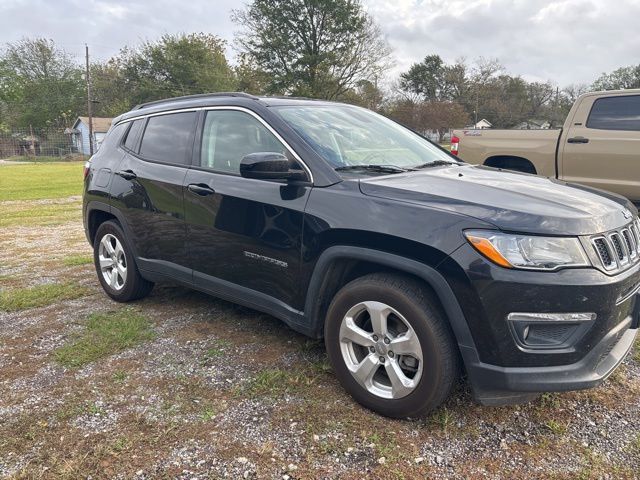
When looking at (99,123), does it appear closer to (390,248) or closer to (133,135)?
(133,135)

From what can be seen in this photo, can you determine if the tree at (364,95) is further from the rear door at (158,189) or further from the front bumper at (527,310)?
the front bumper at (527,310)

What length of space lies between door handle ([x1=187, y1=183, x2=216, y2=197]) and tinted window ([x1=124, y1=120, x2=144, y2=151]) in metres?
1.12

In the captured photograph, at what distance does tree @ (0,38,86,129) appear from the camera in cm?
5897

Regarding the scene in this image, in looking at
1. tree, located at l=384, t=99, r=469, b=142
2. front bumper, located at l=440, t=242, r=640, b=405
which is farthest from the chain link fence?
front bumper, located at l=440, t=242, r=640, b=405

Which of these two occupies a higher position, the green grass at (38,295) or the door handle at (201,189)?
the door handle at (201,189)

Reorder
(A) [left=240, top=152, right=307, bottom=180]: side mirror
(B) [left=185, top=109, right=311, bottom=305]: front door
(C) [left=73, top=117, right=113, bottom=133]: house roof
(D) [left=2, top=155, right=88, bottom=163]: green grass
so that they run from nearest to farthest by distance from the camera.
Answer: (A) [left=240, top=152, right=307, bottom=180]: side mirror → (B) [left=185, top=109, right=311, bottom=305]: front door → (D) [left=2, top=155, right=88, bottom=163]: green grass → (C) [left=73, top=117, right=113, bottom=133]: house roof

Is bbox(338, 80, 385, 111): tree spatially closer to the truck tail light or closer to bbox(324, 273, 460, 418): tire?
the truck tail light

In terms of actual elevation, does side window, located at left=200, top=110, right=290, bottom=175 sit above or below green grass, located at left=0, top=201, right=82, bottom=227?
above

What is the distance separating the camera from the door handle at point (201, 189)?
3.48 m

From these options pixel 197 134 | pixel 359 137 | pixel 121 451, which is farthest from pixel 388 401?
pixel 197 134

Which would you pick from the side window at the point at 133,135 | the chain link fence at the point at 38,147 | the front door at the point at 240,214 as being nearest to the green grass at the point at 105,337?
the front door at the point at 240,214

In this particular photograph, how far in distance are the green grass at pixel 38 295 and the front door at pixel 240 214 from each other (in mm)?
1939

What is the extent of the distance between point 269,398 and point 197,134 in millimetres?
2068

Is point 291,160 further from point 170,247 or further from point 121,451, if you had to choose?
point 121,451
